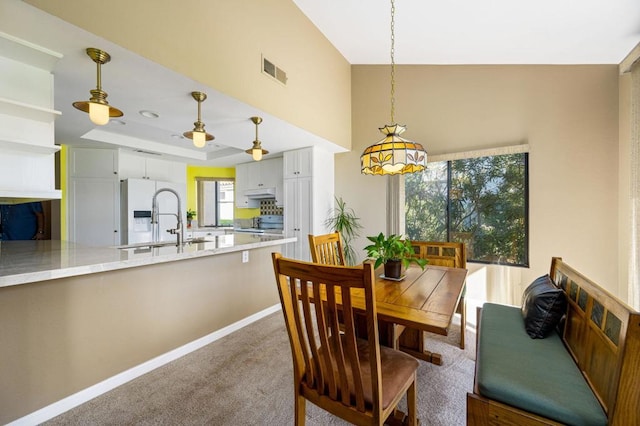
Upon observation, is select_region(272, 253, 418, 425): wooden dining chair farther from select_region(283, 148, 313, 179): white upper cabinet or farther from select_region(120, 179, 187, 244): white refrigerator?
select_region(120, 179, 187, 244): white refrigerator

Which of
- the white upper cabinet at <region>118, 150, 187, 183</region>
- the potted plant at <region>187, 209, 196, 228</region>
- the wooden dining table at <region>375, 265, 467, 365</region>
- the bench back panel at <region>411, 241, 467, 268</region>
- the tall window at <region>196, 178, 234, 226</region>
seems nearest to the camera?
the wooden dining table at <region>375, 265, 467, 365</region>

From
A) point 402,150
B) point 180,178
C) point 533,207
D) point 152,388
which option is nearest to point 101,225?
point 180,178

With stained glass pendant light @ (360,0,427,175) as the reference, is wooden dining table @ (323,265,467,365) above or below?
below

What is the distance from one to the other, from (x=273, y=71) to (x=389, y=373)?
2.84 meters

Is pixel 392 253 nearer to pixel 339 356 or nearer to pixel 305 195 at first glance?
pixel 339 356

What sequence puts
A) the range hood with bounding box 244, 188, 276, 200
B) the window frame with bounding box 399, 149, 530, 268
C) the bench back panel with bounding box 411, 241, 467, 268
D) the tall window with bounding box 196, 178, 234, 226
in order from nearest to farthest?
the bench back panel with bounding box 411, 241, 467, 268 → the window frame with bounding box 399, 149, 530, 268 → the range hood with bounding box 244, 188, 276, 200 → the tall window with bounding box 196, 178, 234, 226

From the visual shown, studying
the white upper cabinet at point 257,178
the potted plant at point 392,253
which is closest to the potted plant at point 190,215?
the white upper cabinet at point 257,178

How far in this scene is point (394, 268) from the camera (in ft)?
6.22

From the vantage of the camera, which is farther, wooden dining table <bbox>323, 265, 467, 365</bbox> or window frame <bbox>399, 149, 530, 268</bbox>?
window frame <bbox>399, 149, 530, 268</bbox>

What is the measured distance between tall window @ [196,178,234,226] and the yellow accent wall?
0.51ft

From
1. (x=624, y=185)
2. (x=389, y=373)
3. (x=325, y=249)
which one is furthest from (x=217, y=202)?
(x=624, y=185)

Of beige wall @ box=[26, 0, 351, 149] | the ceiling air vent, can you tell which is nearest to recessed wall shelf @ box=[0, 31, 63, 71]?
beige wall @ box=[26, 0, 351, 149]

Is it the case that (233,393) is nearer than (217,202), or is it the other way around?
(233,393)

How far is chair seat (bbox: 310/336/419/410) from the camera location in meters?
1.06
